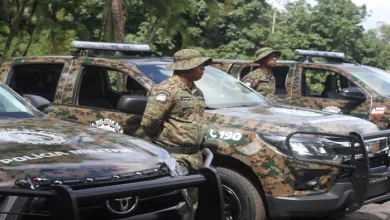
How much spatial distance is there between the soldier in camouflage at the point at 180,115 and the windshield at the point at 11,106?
→ 3.06 feet

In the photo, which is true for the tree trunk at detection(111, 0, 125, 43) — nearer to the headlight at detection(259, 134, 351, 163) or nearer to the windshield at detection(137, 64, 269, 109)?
the windshield at detection(137, 64, 269, 109)

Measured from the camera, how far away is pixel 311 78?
9.62m

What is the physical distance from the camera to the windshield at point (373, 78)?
894 cm

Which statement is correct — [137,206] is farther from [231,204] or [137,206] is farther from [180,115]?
[231,204]

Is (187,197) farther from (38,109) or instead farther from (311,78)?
(311,78)

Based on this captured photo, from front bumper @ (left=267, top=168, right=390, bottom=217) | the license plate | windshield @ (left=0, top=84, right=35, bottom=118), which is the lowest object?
front bumper @ (left=267, top=168, right=390, bottom=217)

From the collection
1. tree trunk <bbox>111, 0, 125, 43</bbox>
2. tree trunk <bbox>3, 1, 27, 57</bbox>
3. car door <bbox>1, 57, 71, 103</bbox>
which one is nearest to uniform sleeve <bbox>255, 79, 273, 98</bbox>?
car door <bbox>1, 57, 71, 103</bbox>

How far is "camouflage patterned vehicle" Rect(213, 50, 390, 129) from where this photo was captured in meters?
8.71

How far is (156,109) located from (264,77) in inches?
141

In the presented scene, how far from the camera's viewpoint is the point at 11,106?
4.54 metres

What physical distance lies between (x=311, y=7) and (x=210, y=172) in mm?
26597

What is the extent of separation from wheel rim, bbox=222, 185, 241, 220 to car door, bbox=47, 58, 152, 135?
95 centimetres

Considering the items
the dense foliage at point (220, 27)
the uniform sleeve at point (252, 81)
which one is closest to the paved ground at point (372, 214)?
the uniform sleeve at point (252, 81)

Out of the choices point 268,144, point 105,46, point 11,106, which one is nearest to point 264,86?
point 105,46
